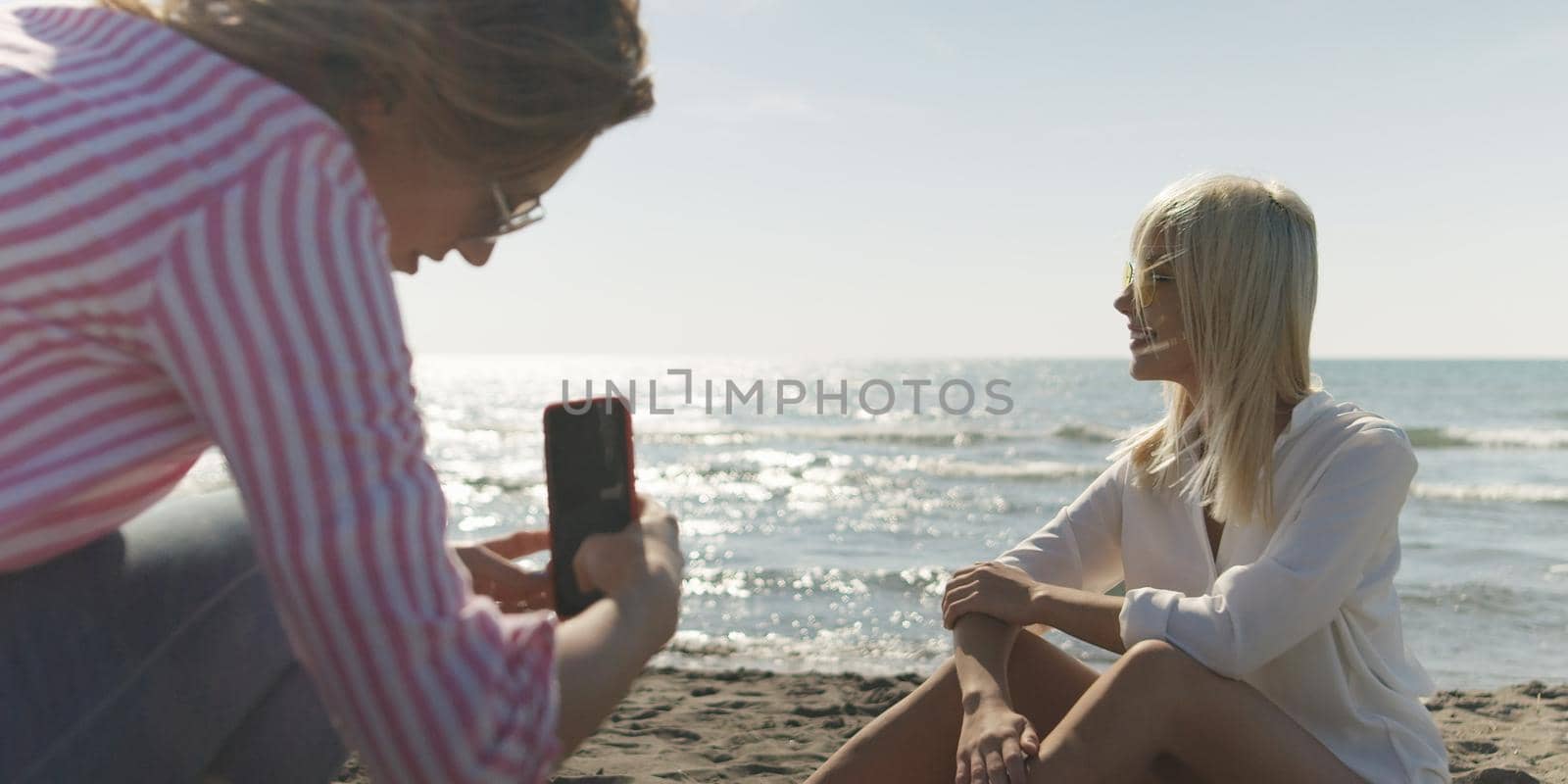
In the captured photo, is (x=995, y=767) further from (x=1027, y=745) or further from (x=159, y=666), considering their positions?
(x=159, y=666)

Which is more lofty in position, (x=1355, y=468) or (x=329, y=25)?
(x=329, y=25)

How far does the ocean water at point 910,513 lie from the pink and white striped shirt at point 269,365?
5.63 meters

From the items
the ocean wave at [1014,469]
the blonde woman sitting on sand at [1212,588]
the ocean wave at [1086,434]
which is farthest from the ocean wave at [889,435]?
the blonde woman sitting on sand at [1212,588]

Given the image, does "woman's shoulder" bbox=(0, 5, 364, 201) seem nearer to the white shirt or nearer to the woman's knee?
the woman's knee

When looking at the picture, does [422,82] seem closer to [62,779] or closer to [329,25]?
[329,25]

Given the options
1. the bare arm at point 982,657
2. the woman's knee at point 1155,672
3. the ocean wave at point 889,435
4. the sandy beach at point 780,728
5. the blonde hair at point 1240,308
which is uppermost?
the blonde hair at point 1240,308

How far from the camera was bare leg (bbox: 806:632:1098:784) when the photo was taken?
2.72 metres

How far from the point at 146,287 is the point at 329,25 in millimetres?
336

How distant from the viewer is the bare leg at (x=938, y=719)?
2.72 meters

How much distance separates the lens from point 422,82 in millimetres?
1288

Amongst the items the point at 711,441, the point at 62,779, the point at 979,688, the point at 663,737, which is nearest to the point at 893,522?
the point at 663,737

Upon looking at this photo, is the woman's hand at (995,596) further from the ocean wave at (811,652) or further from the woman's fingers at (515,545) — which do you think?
the ocean wave at (811,652)

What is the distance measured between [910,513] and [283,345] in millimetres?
12557

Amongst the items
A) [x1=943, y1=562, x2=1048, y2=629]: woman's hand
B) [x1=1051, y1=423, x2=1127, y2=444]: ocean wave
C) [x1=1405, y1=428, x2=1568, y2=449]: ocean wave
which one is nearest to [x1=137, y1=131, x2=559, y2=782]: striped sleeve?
[x1=943, y1=562, x2=1048, y2=629]: woman's hand
